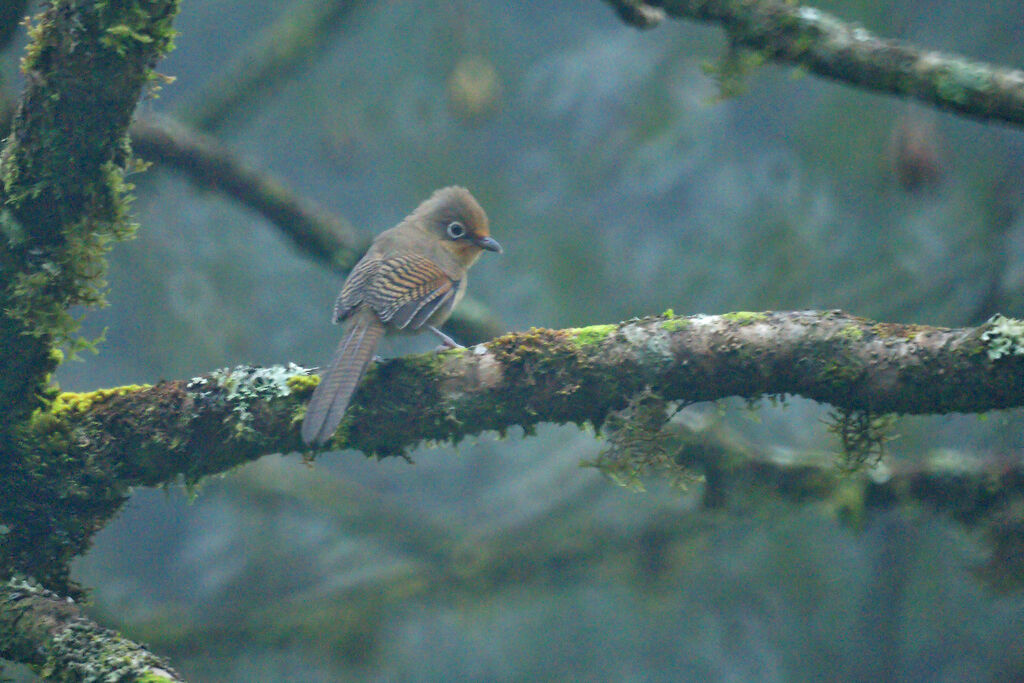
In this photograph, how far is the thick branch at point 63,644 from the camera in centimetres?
255

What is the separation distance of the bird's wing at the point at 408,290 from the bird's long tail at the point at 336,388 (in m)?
0.39

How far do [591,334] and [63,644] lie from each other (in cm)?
195

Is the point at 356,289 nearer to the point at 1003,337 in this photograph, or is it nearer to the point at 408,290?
the point at 408,290

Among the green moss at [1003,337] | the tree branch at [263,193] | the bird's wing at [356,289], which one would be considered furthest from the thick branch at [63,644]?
the tree branch at [263,193]

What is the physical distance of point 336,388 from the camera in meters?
3.00

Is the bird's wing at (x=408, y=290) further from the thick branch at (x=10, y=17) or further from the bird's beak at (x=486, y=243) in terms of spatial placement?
the thick branch at (x=10, y=17)

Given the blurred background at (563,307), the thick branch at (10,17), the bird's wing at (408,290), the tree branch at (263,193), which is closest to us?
the thick branch at (10,17)

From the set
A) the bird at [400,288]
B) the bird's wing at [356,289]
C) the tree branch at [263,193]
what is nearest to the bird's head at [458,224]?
the bird at [400,288]

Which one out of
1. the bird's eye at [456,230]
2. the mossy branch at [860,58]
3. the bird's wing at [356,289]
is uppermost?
the bird's eye at [456,230]

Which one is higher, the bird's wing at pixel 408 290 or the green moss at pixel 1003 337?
the bird's wing at pixel 408 290

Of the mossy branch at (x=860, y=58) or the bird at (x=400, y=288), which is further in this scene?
the mossy branch at (x=860, y=58)

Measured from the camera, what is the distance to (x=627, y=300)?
359 inches

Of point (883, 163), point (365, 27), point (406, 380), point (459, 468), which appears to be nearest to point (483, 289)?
point (459, 468)

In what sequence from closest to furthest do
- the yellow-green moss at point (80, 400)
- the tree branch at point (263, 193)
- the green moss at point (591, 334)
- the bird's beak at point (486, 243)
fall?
1. the green moss at point (591, 334)
2. the yellow-green moss at point (80, 400)
3. the bird's beak at point (486, 243)
4. the tree branch at point (263, 193)
